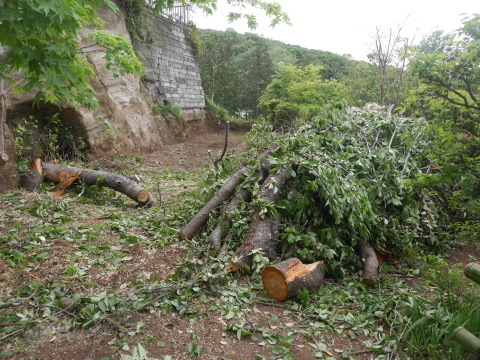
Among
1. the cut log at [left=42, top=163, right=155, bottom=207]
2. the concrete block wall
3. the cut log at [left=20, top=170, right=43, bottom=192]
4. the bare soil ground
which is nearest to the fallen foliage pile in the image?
the bare soil ground

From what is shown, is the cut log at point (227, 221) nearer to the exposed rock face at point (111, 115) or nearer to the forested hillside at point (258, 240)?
the forested hillside at point (258, 240)

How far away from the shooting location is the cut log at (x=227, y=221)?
12.2ft

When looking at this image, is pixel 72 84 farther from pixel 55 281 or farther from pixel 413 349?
pixel 413 349

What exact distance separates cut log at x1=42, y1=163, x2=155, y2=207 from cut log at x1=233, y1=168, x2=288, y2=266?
93.1 inches

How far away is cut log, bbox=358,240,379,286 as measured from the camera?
329 cm

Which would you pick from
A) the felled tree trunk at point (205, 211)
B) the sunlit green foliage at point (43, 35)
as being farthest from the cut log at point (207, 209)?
the sunlit green foliage at point (43, 35)

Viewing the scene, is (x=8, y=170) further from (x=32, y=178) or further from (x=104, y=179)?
(x=104, y=179)

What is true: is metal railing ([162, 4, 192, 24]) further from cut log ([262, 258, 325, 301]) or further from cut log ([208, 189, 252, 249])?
cut log ([262, 258, 325, 301])

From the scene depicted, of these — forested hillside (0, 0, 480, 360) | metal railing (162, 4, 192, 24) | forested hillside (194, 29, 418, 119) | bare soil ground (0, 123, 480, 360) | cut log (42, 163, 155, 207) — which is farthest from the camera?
forested hillside (194, 29, 418, 119)

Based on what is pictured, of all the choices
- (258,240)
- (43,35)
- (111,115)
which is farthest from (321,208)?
(111,115)

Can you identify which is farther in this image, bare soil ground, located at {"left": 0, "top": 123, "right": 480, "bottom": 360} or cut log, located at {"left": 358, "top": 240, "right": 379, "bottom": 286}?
cut log, located at {"left": 358, "top": 240, "right": 379, "bottom": 286}

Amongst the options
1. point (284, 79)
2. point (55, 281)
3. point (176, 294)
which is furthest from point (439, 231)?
point (284, 79)

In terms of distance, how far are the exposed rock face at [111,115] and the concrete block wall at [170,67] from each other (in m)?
1.56

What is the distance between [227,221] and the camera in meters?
3.92
